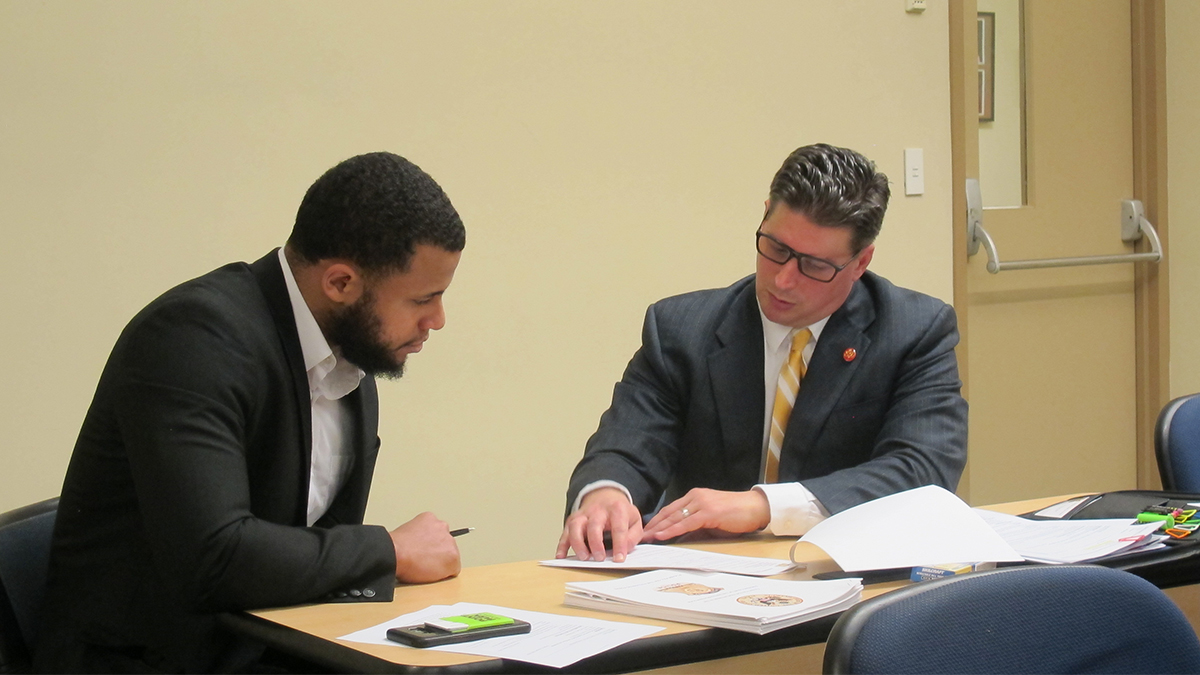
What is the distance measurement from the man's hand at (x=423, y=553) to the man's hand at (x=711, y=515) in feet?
1.13

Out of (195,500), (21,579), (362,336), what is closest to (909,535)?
(362,336)

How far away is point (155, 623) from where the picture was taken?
1551 mm

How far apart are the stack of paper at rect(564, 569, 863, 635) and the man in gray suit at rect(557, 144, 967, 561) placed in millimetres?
475

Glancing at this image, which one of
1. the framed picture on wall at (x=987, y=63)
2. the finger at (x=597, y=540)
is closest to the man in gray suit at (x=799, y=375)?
the finger at (x=597, y=540)

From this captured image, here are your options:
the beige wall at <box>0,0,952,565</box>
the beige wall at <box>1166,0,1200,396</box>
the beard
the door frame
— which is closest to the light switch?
the beige wall at <box>0,0,952,565</box>

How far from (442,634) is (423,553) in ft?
1.18

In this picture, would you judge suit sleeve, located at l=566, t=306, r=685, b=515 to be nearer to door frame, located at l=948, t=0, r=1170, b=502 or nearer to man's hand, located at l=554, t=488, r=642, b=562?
man's hand, located at l=554, t=488, r=642, b=562

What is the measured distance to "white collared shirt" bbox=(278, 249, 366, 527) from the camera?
1696 mm

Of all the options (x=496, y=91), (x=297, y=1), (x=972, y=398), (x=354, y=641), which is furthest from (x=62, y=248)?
(x=972, y=398)

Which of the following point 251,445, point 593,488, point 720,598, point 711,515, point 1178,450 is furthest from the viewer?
point 1178,450

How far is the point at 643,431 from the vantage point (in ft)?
7.21

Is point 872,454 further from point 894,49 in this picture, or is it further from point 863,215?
point 894,49

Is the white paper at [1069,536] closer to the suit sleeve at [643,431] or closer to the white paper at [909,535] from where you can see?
the white paper at [909,535]

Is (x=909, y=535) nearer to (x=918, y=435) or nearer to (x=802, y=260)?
(x=918, y=435)
